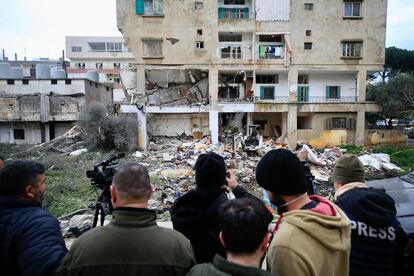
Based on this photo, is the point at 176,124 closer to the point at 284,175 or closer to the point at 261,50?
the point at 261,50

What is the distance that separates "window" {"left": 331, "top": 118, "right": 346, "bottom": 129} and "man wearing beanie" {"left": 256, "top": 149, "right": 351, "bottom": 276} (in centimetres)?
2408

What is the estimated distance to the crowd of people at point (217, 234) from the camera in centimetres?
158

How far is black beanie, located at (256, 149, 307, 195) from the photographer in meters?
1.88

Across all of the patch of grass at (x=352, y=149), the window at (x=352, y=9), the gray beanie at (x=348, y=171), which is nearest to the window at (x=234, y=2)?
the window at (x=352, y=9)

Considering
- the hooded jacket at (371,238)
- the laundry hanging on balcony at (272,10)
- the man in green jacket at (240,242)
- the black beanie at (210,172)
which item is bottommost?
the hooded jacket at (371,238)

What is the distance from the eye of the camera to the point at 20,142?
2741cm

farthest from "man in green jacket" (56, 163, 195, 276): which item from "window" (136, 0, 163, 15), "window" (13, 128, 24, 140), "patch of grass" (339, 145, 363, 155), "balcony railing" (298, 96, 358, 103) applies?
"window" (13, 128, 24, 140)

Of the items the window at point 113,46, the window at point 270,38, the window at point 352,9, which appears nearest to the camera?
the window at point 352,9

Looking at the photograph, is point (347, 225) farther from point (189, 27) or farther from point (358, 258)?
point (189, 27)

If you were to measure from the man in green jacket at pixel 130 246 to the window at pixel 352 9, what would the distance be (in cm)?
2653

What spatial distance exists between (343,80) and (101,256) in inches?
1065

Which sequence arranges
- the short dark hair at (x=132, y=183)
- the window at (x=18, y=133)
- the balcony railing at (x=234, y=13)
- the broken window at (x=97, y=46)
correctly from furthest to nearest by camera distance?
the broken window at (x=97, y=46)
the window at (x=18, y=133)
the balcony railing at (x=234, y=13)
the short dark hair at (x=132, y=183)

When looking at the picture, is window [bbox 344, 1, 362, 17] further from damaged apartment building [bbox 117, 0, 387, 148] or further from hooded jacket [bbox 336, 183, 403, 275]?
hooded jacket [bbox 336, 183, 403, 275]

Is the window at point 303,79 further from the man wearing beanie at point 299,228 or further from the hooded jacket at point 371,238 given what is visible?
the man wearing beanie at point 299,228
